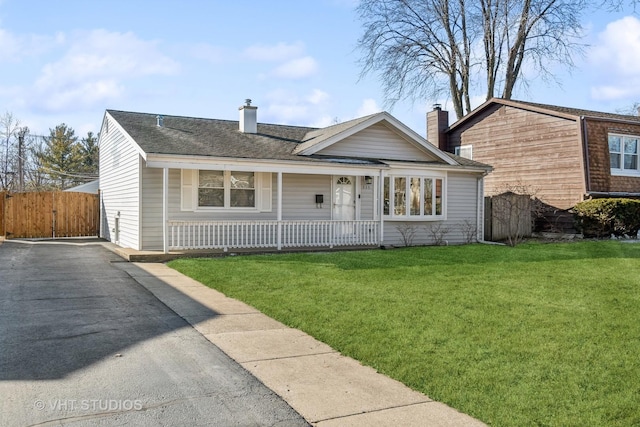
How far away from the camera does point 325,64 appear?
1800 cm

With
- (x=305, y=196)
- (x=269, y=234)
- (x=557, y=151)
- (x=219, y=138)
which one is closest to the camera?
(x=269, y=234)

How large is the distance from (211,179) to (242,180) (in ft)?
3.04

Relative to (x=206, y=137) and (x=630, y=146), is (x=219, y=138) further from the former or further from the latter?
(x=630, y=146)

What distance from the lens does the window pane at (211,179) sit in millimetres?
14938

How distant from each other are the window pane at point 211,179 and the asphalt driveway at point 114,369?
6.48m

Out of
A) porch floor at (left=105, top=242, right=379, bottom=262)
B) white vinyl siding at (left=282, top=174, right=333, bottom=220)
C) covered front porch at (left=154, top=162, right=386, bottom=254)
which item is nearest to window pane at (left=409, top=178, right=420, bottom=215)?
covered front porch at (left=154, top=162, right=386, bottom=254)

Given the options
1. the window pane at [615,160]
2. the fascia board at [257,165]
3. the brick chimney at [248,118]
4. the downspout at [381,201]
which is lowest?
the downspout at [381,201]

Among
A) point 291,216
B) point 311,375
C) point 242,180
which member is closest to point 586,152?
point 291,216

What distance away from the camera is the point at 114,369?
16.2 ft

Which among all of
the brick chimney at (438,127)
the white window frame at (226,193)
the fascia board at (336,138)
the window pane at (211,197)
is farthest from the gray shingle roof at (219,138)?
the brick chimney at (438,127)

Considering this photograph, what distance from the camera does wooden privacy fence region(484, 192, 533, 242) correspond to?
19702 millimetres

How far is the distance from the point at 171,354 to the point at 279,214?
30.8 feet

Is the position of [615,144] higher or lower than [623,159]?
higher

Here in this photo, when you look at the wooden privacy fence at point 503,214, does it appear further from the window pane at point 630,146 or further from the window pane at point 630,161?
the window pane at point 630,146
